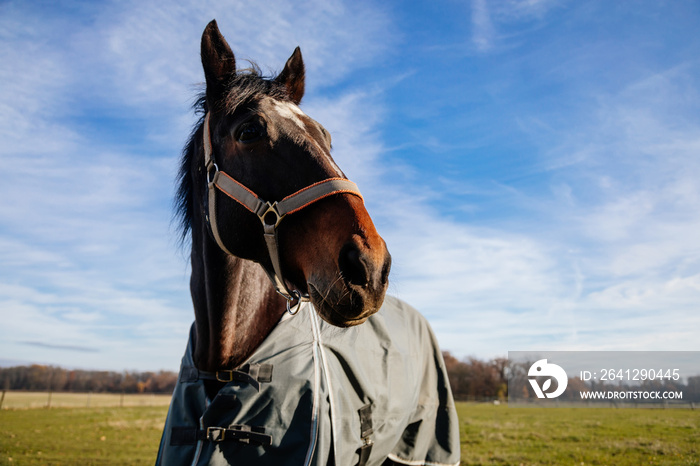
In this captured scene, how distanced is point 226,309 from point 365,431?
139 cm

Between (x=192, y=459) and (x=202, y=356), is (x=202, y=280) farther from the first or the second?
(x=192, y=459)

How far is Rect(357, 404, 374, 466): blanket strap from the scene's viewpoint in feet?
10.8

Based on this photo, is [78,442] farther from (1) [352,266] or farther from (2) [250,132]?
(1) [352,266]

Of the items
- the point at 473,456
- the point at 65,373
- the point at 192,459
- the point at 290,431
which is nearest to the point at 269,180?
the point at 290,431

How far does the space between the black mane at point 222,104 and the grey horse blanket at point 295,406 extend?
0.93m

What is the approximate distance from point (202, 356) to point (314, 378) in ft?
2.40

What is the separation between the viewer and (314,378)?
2840 millimetres

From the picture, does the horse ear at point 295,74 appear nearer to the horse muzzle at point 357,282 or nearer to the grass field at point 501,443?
the horse muzzle at point 357,282

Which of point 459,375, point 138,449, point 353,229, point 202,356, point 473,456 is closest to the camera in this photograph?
point 353,229

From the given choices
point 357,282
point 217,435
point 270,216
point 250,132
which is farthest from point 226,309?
point 357,282

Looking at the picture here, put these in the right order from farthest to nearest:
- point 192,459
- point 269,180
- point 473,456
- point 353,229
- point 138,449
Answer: point 138,449 → point 473,456 → point 192,459 → point 269,180 → point 353,229

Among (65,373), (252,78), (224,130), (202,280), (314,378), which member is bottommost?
(65,373)

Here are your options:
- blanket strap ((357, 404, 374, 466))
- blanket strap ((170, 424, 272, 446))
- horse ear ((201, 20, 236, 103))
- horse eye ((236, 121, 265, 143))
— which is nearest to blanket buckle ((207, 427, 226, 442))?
blanket strap ((170, 424, 272, 446))

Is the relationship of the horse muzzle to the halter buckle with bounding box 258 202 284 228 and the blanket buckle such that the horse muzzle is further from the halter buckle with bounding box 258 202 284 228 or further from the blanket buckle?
the blanket buckle
